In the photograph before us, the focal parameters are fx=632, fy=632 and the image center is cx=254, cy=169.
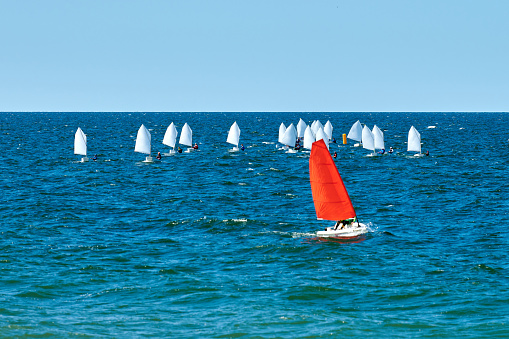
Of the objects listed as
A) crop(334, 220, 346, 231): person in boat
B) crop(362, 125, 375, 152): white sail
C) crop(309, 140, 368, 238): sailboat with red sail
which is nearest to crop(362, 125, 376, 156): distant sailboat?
crop(362, 125, 375, 152): white sail

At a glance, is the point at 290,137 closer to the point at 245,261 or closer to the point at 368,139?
the point at 368,139

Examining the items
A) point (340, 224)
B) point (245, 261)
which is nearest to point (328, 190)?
point (340, 224)

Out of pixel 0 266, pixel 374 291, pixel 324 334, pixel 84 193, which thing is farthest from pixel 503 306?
pixel 84 193

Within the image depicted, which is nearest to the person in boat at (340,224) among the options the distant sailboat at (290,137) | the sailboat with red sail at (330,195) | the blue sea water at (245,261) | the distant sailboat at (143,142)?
the sailboat with red sail at (330,195)

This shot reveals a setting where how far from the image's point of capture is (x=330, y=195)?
40.1m

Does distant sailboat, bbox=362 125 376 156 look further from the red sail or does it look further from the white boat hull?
the red sail

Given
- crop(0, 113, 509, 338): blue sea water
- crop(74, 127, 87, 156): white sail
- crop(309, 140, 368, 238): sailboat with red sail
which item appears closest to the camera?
crop(0, 113, 509, 338): blue sea water

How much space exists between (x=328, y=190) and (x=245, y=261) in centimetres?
927

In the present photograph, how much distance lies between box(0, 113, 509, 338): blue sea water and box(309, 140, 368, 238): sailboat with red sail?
4.87 feet

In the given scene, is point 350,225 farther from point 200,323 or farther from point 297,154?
point 297,154

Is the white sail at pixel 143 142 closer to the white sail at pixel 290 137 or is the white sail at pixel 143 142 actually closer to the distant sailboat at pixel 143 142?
the distant sailboat at pixel 143 142

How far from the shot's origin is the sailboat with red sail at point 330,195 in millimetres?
39594

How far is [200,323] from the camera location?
23.8 m

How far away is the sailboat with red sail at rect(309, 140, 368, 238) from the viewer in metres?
39.6
